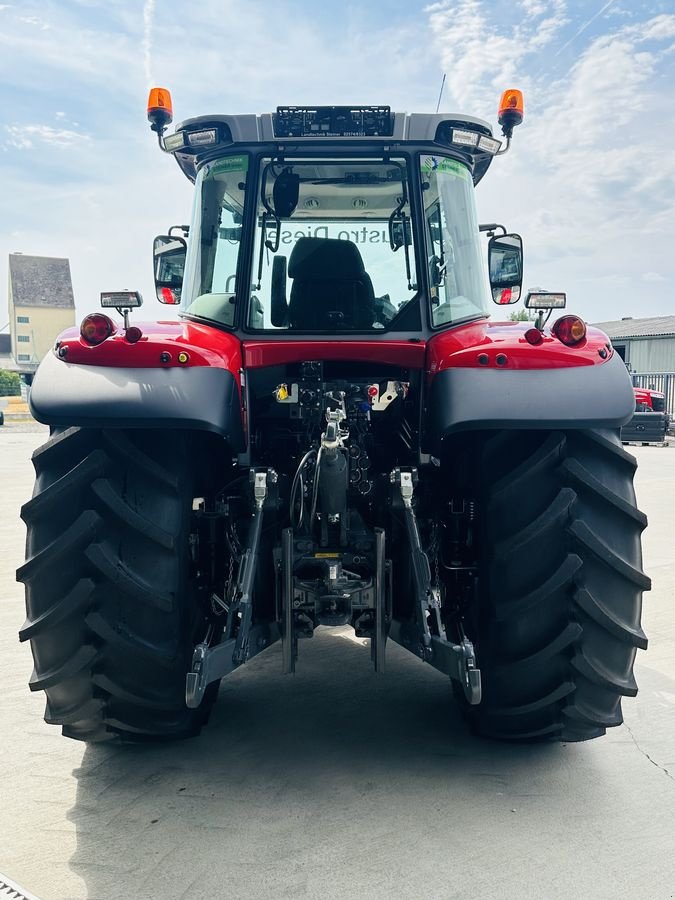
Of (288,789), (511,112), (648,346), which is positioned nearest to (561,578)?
(288,789)

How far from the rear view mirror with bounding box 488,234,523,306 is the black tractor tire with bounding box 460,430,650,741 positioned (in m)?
1.34

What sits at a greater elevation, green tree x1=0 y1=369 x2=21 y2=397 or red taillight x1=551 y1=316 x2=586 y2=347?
green tree x1=0 y1=369 x2=21 y2=397

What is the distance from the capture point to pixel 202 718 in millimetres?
3232

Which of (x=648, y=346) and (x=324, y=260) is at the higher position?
(x=648, y=346)

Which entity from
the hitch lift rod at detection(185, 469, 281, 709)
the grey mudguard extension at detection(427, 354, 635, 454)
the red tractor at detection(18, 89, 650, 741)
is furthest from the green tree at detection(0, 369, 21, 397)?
the grey mudguard extension at detection(427, 354, 635, 454)

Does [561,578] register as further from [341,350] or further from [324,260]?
[324,260]

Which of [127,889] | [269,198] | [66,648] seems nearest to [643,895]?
[127,889]

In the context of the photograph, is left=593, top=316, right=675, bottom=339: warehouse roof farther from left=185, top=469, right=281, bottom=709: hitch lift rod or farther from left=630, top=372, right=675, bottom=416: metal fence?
left=185, top=469, right=281, bottom=709: hitch lift rod

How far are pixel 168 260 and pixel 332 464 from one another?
66.5 inches

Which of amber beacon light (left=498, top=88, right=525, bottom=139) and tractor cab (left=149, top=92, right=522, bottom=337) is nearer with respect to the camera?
tractor cab (left=149, top=92, right=522, bottom=337)

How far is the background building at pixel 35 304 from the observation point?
57.6 meters

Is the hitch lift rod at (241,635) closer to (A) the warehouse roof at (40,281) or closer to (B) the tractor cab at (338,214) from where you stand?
(B) the tractor cab at (338,214)

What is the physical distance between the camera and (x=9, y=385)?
43344 millimetres

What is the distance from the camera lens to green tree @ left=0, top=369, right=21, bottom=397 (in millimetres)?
42688
